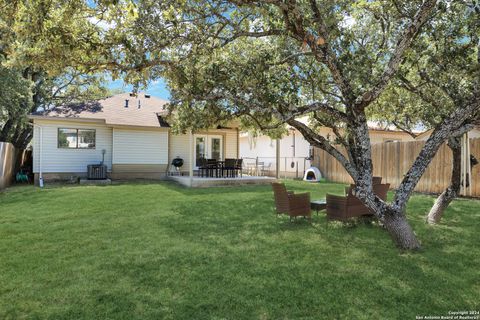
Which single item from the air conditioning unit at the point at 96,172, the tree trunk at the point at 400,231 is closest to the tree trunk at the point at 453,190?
the tree trunk at the point at 400,231

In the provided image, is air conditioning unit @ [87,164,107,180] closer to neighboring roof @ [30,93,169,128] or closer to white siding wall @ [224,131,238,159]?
neighboring roof @ [30,93,169,128]

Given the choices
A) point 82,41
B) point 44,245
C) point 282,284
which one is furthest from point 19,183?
point 282,284

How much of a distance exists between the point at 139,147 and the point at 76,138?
2.93m

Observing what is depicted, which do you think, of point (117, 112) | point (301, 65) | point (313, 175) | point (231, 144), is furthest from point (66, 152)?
point (313, 175)

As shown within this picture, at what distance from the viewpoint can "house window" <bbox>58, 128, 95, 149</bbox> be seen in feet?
50.0

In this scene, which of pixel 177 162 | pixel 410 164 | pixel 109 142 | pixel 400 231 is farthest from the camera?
pixel 177 162

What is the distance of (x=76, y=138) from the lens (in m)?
15.6

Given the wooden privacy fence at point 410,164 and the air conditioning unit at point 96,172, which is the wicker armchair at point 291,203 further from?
the air conditioning unit at point 96,172

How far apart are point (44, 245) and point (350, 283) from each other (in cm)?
485

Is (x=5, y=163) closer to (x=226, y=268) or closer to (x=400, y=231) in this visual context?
(x=226, y=268)

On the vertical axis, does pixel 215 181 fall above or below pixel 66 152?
below

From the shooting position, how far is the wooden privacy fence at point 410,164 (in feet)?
36.0

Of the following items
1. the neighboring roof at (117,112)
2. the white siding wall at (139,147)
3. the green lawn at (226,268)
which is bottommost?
the green lawn at (226,268)

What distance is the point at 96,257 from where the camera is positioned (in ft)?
15.9
